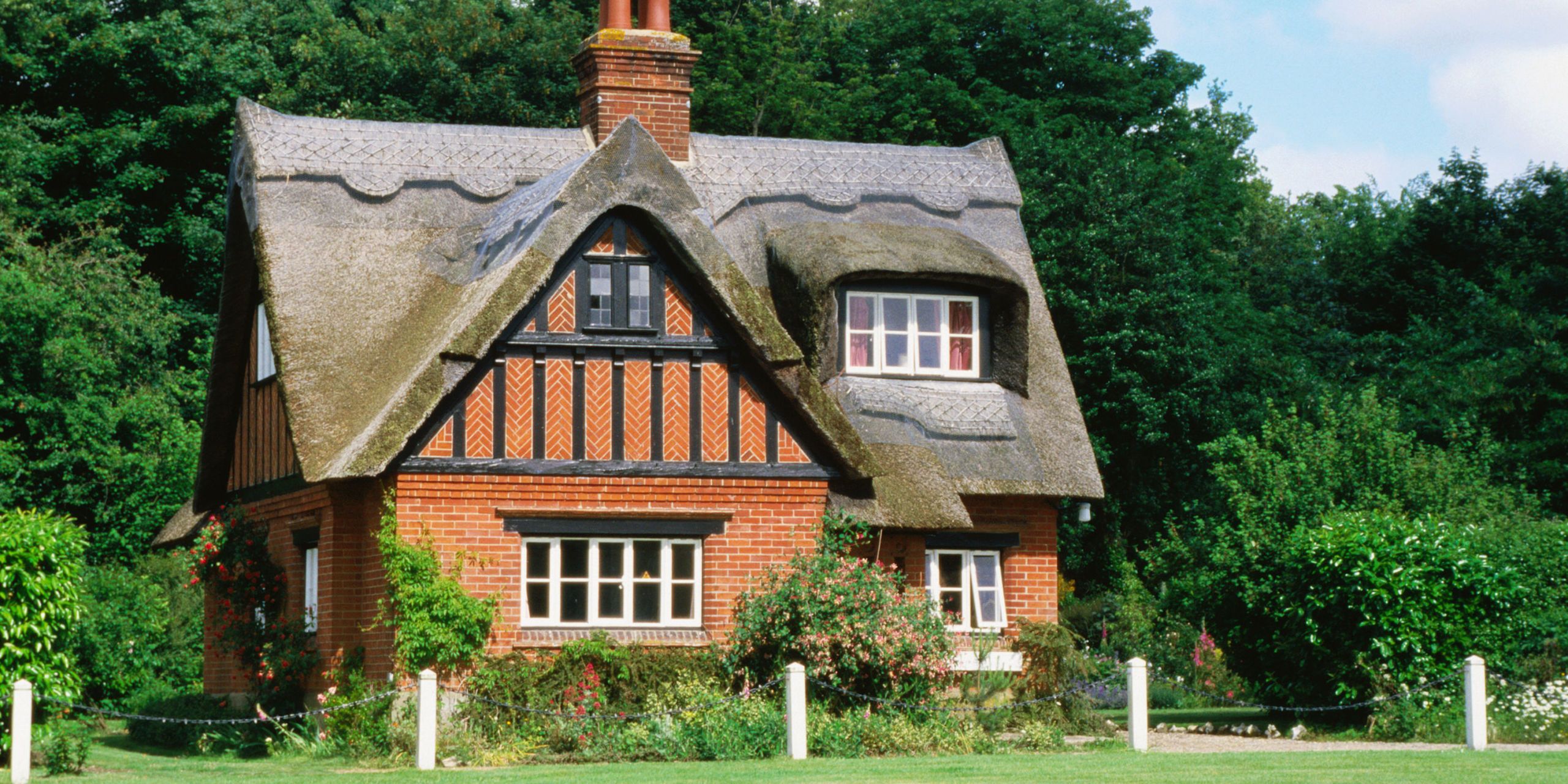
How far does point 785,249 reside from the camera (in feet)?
72.1

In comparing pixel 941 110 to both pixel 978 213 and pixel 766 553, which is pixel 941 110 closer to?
pixel 978 213

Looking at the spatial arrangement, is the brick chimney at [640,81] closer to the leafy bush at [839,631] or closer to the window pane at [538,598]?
the window pane at [538,598]

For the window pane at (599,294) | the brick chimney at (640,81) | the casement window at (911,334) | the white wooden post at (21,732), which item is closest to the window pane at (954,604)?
the casement window at (911,334)

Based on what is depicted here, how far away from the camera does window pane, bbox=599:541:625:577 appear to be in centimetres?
1883

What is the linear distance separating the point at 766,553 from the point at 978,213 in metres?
6.94

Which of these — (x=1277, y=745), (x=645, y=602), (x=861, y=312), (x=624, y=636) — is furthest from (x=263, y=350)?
(x=1277, y=745)

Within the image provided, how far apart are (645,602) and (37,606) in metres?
5.83

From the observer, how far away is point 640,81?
23.5 metres

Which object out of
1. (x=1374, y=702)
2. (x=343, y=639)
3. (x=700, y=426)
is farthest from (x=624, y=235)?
(x=1374, y=702)

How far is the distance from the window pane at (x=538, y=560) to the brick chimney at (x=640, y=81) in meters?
6.44

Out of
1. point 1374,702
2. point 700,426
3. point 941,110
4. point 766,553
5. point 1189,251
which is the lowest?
point 1374,702

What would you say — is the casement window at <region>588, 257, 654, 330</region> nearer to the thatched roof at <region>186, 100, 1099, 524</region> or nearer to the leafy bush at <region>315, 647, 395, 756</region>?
the thatched roof at <region>186, 100, 1099, 524</region>

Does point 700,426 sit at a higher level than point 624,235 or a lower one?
lower

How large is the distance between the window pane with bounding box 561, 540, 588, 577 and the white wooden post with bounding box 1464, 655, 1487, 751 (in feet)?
28.2
